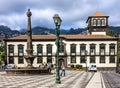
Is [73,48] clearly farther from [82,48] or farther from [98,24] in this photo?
[98,24]

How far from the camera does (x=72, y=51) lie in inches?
3745

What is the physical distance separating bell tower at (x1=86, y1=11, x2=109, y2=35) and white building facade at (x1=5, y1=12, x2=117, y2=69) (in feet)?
45.4

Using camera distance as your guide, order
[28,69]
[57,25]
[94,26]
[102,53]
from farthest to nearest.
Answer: [94,26] < [102,53] < [28,69] < [57,25]

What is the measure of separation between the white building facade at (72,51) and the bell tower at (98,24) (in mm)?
13825

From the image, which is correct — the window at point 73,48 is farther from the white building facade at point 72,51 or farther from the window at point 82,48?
the window at point 82,48

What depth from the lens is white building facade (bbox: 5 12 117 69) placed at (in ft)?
311

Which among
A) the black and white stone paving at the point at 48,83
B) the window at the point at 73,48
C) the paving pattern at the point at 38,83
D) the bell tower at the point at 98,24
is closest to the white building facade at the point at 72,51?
the window at the point at 73,48

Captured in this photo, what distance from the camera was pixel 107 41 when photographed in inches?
3755

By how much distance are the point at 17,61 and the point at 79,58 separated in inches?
641

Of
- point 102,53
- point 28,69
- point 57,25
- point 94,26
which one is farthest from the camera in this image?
point 94,26

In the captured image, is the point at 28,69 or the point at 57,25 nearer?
the point at 57,25

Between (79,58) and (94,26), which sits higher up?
(94,26)

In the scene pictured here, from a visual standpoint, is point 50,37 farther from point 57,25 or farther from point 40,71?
point 57,25

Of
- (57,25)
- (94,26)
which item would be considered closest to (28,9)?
(57,25)
